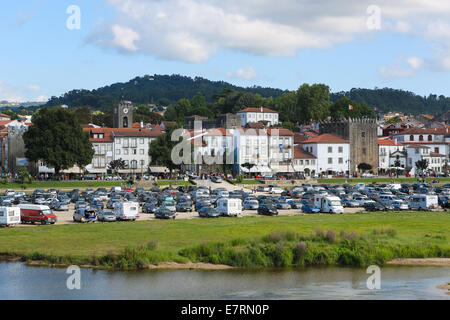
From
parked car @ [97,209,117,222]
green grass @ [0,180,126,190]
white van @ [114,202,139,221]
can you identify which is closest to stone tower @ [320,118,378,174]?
green grass @ [0,180,126,190]

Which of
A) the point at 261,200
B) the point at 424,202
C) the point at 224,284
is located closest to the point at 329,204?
the point at 261,200

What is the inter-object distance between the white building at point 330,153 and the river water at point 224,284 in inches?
3324

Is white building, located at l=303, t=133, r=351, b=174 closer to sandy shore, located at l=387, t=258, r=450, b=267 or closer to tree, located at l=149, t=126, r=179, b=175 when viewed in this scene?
tree, located at l=149, t=126, r=179, b=175

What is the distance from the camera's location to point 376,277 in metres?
39.7

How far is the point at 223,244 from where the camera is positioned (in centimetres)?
4575

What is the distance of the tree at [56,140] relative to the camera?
332 feet

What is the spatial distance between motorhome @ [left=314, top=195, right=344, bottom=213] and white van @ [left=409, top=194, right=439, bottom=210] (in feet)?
29.7

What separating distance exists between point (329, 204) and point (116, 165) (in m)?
57.6

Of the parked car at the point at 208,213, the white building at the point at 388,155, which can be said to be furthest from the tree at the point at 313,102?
the parked car at the point at 208,213

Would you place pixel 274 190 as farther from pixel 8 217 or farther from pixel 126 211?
pixel 8 217

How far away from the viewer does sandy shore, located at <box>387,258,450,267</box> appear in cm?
4469

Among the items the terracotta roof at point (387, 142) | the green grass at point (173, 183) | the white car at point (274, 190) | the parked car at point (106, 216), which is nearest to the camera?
the parked car at point (106, 216)

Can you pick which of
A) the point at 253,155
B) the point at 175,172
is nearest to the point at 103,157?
the point at 175,172

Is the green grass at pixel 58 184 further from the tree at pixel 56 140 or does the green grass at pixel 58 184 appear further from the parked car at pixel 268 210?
the parked car at pixel 268 210
